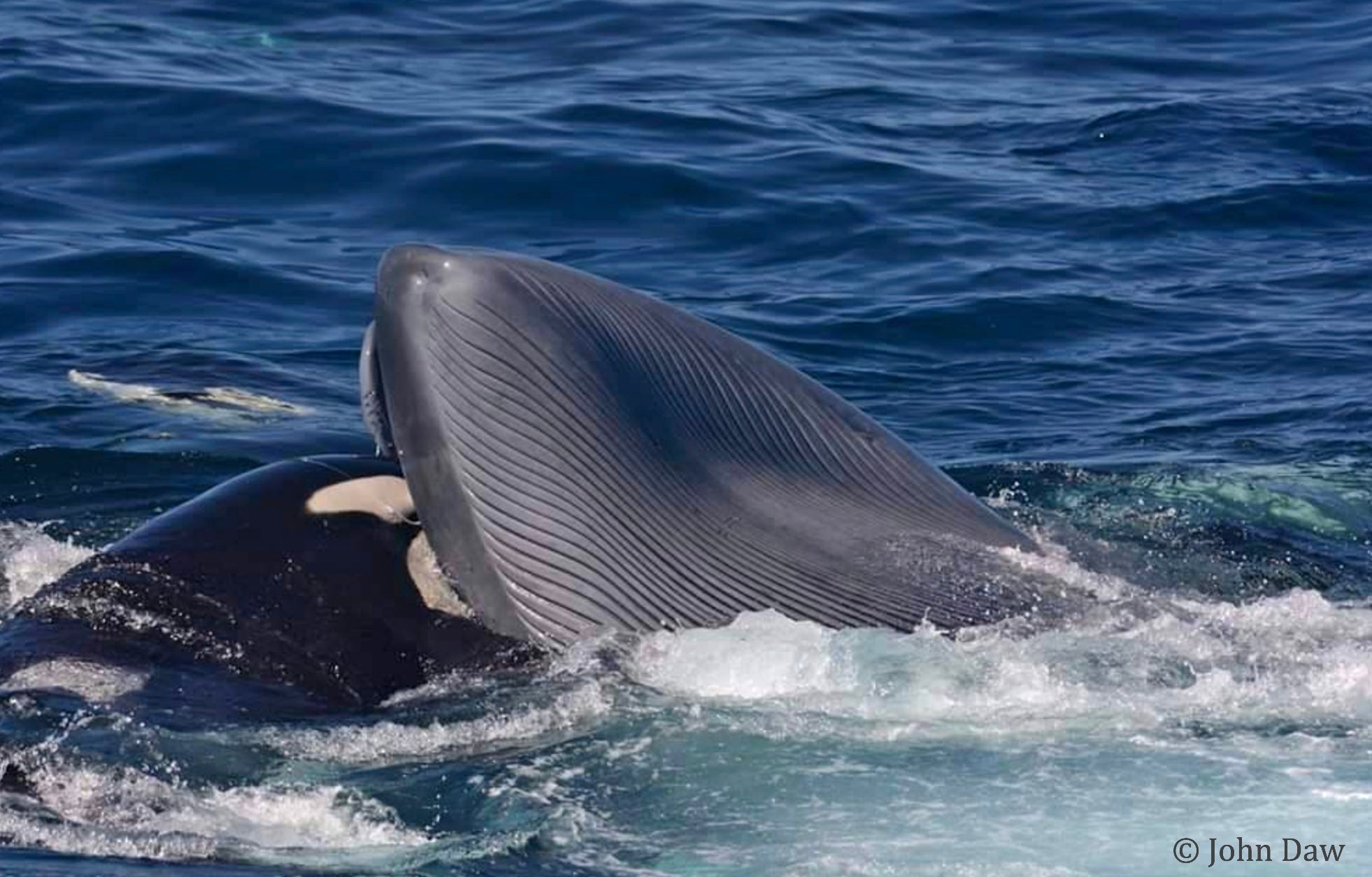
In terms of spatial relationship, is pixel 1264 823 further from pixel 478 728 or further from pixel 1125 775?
pixel 478 728

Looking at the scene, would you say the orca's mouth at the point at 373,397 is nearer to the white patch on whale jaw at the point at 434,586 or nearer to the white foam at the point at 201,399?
the white patch on whale jaw at the point at 434,586

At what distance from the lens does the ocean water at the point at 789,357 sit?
7047 mm

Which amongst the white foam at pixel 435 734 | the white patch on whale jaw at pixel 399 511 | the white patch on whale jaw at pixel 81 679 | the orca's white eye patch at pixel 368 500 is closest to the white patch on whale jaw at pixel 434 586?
the white patch on whale jaw at pixel 399 511

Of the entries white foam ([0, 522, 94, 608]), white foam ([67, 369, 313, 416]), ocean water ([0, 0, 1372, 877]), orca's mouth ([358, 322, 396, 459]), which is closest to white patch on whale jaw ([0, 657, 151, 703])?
ocean water ([0, 0, 1372, 877])

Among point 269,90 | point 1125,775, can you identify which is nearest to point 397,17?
point 269,90

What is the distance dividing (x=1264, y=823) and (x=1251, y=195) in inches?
579

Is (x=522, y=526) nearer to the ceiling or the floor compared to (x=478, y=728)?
nearer to the ceiling

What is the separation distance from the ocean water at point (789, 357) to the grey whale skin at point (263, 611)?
0.18 m

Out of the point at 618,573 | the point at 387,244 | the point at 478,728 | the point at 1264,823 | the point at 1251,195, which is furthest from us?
the point at 1251,195

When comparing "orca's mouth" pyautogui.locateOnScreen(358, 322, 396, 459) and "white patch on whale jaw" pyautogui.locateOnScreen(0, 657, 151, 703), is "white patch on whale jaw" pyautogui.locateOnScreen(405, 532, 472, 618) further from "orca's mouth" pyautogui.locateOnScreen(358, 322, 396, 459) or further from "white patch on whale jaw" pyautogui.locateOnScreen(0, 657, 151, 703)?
"white patch on whale jaw" pyautogui.locateOnScreen(0, 657, 151, 703)

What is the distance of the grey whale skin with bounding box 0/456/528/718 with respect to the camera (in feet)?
25.7

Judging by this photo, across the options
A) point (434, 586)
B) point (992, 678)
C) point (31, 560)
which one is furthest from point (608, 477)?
point (31, 560)

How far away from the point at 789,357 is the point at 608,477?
313 inches

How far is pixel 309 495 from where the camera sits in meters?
8.55
